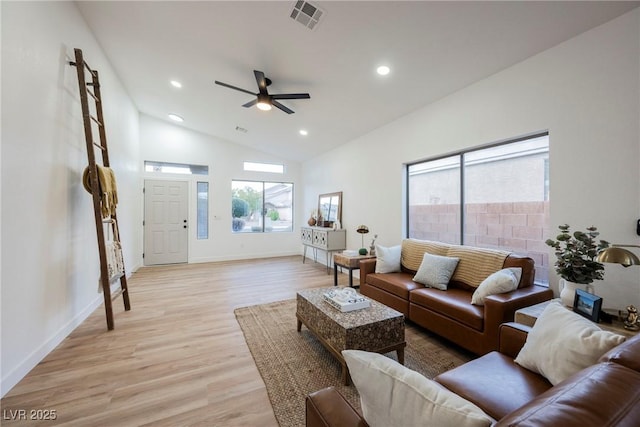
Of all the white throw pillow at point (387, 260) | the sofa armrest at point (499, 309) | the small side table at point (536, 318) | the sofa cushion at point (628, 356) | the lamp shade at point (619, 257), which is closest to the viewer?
the sofa cushion at point (628, 356)

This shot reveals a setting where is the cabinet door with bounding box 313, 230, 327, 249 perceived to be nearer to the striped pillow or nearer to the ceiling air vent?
the striped pillow

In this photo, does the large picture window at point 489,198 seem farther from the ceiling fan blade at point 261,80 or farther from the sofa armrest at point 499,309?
the ceiling fan blade at point 261,80

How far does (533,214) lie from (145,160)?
23.0 feet

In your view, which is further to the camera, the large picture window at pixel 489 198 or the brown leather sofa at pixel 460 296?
the large picture window at pixel 489 198

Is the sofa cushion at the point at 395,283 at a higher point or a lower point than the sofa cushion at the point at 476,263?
lower

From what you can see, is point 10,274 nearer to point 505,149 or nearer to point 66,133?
point 66,133

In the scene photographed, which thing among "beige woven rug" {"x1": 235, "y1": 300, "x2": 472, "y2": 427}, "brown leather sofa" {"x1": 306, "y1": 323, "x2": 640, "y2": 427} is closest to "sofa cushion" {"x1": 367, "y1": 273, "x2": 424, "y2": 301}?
"beige woven rug" {"x1": 235, "y1": 300, "x2": 472, "y2": 427}

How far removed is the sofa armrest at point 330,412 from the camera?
869mm

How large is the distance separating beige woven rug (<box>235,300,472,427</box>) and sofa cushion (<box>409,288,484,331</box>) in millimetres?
335

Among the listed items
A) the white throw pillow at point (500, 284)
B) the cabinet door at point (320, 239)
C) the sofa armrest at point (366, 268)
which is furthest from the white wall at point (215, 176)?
the white throw pillow at point (500, 284)

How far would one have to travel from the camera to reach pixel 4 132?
6.05ft

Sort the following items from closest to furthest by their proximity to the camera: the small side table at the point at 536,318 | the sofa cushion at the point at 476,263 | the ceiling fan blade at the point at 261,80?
1. the small side table at the point at 536,318
2. the sofa cushion at the point at 476,263
3. the ceiling fan blade at the point at 261,80

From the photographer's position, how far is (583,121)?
2188 mm


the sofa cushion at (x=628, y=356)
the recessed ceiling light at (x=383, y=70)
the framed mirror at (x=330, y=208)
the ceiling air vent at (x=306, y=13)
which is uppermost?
the ceiling air vent at (x=306, y=13)
